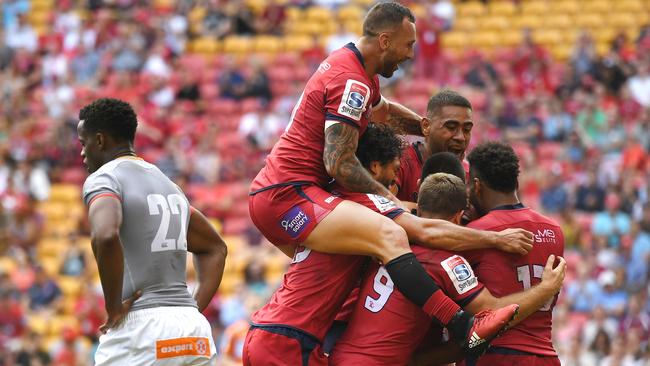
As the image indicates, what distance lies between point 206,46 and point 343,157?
16.9 meters

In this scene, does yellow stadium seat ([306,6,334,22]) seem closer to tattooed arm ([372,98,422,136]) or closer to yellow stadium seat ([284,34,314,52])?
yellow stadium seat ([284,34,314,52])

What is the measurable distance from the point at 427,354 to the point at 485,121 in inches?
472

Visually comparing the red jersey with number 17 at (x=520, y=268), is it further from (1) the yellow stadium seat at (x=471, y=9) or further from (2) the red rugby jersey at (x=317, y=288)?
(1) the yellow stadium seat at (x=471, y=9)

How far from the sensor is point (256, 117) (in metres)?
20.2

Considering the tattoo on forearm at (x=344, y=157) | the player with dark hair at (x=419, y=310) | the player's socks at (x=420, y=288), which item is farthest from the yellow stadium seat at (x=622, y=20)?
the player's socks at (x=420, y=288)

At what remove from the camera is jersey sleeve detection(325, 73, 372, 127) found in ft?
22.4

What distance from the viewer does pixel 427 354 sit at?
22.7ft

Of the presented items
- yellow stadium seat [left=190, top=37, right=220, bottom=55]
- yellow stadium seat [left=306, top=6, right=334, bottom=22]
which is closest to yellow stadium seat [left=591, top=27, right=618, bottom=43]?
yellow stadium seat [left=306, top=6, right=334, bottom=22]

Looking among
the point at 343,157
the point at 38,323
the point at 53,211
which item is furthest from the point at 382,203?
the point at 53,211

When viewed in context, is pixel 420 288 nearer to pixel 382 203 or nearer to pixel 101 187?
pixel 382 203

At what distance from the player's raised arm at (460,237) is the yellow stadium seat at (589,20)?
53.9 feet

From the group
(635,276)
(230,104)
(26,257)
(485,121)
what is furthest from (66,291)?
(635,276)

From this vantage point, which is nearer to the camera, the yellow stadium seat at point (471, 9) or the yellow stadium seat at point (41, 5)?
the yellow stadium seat at point (471, 9)

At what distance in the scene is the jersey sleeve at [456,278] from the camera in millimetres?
6656
